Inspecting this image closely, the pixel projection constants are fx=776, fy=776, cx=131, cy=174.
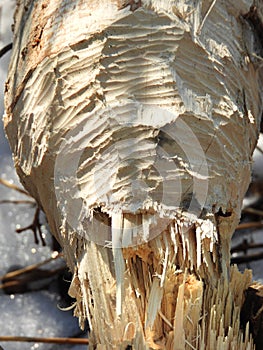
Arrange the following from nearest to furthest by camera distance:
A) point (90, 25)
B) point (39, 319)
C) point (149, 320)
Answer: point (149, 320) → point (90, 25) → point (39, 319)

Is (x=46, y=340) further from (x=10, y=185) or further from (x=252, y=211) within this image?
(x=252, y=211)

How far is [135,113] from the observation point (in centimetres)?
99

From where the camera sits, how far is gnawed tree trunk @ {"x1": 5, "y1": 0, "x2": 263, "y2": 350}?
37.8 inches

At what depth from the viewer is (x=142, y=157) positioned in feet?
3.20

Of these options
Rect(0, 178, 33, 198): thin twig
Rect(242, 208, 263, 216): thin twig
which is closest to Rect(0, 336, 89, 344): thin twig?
Rect(0, 178, 33, 198): thin twig

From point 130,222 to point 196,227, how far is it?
0.09m

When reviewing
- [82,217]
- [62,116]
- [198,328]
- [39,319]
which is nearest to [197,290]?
→ [198,328]

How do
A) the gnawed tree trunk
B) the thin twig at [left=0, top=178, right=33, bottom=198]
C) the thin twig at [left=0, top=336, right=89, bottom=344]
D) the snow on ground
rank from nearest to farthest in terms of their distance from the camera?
the gnawed tree trunk, the thin twig at [left=0, top=336, right=89, bottom=344], the snow on ground, the thin twig at [left=0, top=178, right=33, bottom=198]

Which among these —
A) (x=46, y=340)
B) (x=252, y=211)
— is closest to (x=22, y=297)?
(x=46, y=340)

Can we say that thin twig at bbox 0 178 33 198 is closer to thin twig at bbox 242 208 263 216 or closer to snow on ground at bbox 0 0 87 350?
snow on ground at bbox 0 0 87 350

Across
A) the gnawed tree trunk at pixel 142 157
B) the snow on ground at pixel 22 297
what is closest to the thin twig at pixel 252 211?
the snow on ground at pixel 22 297

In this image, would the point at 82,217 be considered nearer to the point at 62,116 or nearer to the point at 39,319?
the point at 62,116

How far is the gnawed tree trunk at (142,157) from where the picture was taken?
960 millimetres

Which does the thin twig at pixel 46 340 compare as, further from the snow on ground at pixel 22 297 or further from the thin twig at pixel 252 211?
the thin twig at pixel 252 211
